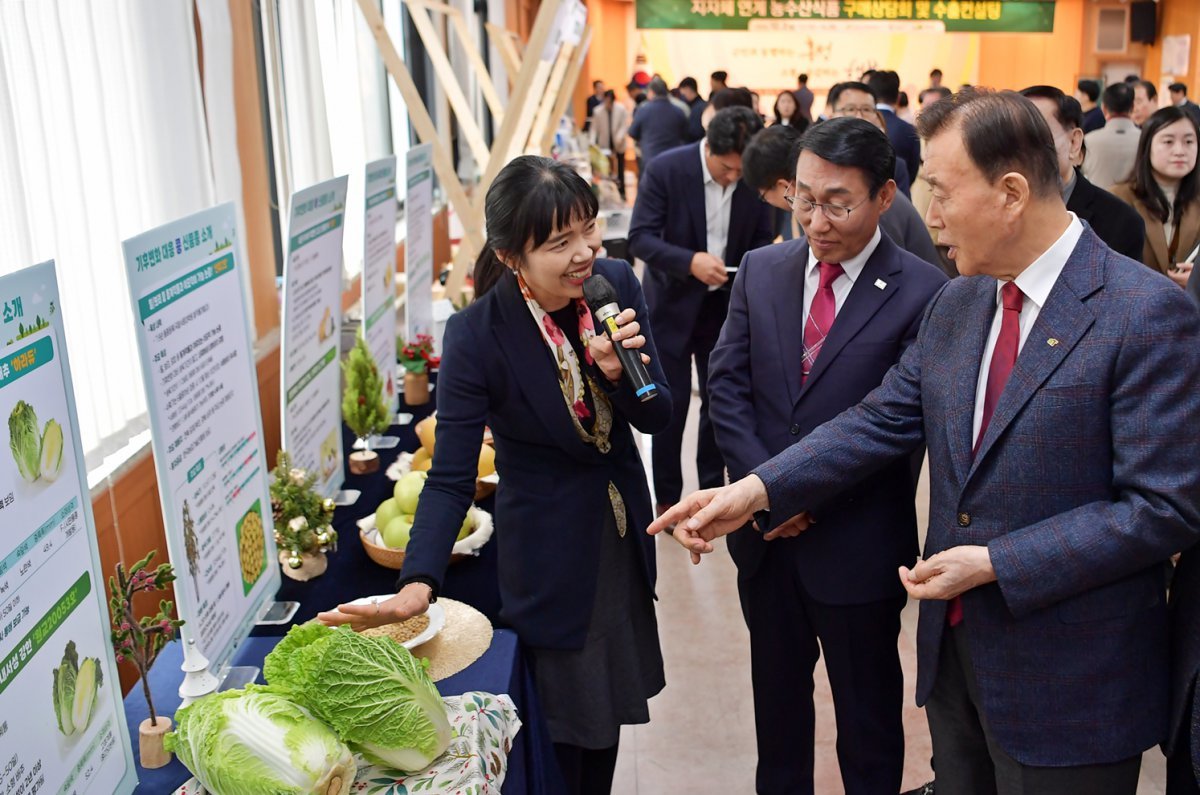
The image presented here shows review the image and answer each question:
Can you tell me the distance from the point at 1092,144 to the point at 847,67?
49.1 feet

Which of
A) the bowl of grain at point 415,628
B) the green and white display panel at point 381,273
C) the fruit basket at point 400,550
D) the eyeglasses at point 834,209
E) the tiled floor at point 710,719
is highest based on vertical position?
the eyeglasses at point 834,209

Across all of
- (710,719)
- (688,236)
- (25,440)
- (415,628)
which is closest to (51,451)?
(25,440)

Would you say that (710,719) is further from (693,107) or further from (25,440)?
(693,107)

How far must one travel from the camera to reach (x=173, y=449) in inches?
65.4

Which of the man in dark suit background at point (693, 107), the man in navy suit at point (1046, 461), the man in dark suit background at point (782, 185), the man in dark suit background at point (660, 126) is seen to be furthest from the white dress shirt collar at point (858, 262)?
the man in dark suit background at point (693, 107)

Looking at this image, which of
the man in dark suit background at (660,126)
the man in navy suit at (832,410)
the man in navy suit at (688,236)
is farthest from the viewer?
the man in dark suit background at (660,126)

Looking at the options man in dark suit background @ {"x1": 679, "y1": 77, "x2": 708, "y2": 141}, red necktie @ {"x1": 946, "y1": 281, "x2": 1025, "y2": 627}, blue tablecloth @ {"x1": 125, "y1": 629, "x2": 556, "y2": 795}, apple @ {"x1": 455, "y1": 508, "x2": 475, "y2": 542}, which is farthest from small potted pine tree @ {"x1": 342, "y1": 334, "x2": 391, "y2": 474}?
man in dark suit background @ {"x1": 679, "y1": 77, "x2": 708, "y2": 141}

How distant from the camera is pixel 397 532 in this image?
7.76ft

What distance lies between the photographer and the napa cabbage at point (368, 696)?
1.46 meters

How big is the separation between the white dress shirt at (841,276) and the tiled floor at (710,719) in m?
1.37

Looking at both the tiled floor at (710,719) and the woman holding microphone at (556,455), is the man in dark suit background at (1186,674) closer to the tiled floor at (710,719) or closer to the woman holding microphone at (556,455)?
the woman holding microphone at (556,455)

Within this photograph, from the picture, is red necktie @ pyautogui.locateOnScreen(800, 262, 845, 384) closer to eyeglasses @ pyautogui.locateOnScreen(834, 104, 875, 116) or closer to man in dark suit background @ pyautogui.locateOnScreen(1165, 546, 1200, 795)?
man in dark suit background @ pyautogui.locateOnScreen(1165, 546, 1200, 795)

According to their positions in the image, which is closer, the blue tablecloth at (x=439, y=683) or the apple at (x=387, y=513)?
the blue tablecloth at (x=439, y=683)

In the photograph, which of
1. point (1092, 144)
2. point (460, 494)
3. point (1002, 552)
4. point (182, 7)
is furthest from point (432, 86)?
point (1002, 552)
